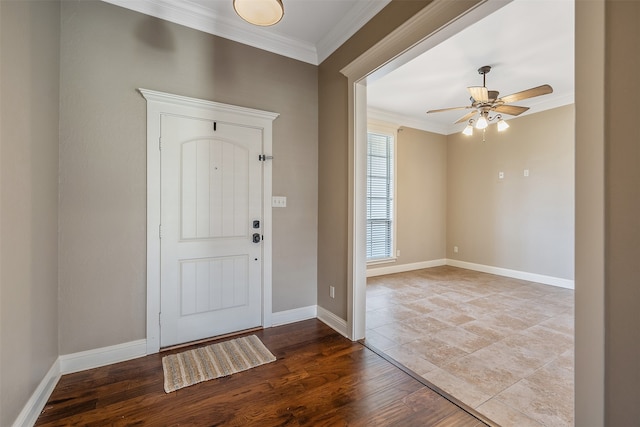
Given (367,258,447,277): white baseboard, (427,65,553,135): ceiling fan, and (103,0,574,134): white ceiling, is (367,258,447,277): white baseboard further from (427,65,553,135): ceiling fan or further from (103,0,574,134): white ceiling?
(103,0,574,134): white ceiling

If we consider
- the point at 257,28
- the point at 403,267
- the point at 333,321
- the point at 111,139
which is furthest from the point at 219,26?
the point at 403,267

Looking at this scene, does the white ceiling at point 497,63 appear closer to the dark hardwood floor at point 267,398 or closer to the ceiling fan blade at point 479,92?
the ceiling fan blade at point 479,92

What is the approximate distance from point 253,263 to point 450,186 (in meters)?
4.99

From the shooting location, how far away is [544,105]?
462 cm

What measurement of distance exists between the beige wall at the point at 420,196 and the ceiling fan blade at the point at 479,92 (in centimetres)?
228

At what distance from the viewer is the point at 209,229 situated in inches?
104

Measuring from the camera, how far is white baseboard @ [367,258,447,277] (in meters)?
5.28

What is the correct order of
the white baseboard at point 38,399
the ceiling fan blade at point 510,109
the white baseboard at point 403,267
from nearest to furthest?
the white baseboard at point 38,399 < the ceiling fan blade at point 510,109 < the white baseboard at point 403,267

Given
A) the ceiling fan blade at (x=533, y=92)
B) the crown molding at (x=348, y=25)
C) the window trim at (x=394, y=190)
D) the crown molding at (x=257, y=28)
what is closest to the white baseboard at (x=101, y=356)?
the crown molding at (x=257, y=28)

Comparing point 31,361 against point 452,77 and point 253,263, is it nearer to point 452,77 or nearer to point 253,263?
point 253,263

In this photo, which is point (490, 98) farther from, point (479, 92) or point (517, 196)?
point (517, 196)

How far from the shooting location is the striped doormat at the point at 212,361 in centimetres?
206

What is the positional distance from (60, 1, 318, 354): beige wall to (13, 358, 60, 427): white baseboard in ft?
0.59

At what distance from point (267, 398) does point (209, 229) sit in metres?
1.52
